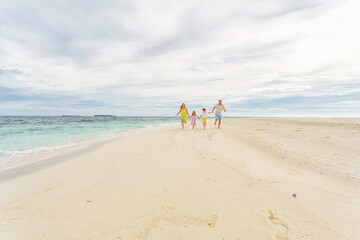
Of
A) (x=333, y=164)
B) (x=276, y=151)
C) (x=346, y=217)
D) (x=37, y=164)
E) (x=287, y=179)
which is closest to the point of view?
(x=346, y=217)

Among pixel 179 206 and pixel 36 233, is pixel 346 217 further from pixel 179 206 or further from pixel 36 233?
pixel 36 233

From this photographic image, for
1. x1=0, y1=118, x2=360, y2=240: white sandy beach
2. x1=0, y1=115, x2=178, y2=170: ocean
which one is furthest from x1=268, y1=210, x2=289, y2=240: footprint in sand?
x1=0, y1=115, x2=178, y2=170: ocean

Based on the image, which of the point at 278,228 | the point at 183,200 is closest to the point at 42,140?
the point at 183,200

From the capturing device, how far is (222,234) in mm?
1985

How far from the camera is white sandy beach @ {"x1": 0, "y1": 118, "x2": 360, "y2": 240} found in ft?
6.83

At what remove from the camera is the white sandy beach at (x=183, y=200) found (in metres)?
2.08

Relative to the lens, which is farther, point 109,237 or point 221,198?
point 221,198

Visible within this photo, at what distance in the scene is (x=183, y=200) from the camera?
271cm

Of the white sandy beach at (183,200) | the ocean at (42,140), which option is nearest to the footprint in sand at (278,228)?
the white sandy beach at (183,200)

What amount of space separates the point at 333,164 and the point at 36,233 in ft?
21.6

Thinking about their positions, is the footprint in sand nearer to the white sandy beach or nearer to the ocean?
the white sandy beach

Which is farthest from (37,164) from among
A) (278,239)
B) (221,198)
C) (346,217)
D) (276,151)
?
(276,151)

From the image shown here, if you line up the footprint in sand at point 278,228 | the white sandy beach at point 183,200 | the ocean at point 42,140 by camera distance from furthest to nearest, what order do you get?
the ocean at point 42,140
the white sandy beach at point 183,200
the footprint in sand at point 278,228

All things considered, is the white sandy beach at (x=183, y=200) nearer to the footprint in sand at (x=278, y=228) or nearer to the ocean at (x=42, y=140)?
the footprint in sand at (x=278, y=228)
